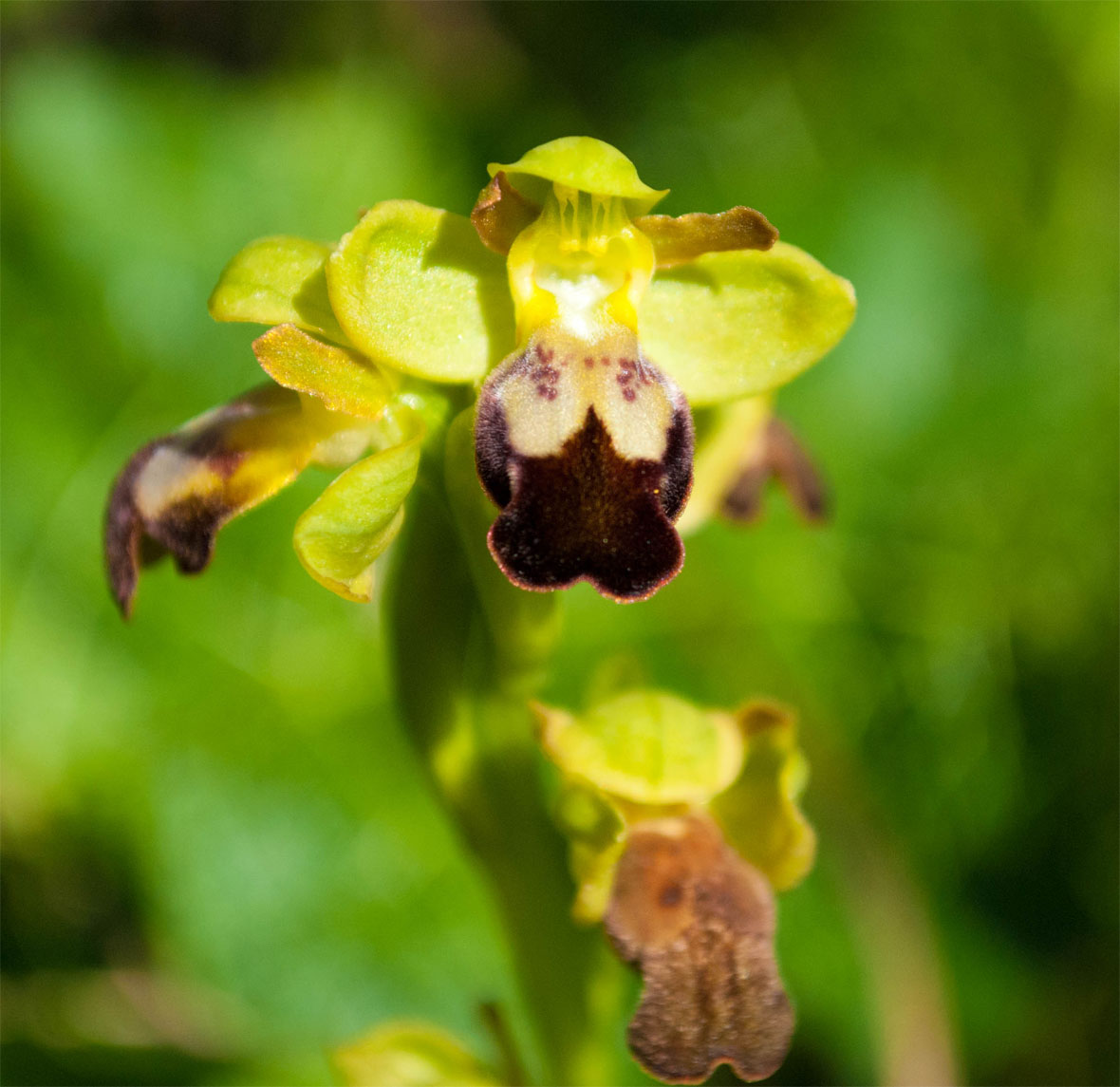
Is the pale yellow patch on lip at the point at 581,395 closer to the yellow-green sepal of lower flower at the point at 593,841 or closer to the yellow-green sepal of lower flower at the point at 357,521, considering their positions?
the yellow-green sepal of lower flower at the point at 357,521

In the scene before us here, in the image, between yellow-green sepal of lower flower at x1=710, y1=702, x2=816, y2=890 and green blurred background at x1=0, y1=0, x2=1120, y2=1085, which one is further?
green blurred background at x1=0, y1=0, x2=1120, y2=1085

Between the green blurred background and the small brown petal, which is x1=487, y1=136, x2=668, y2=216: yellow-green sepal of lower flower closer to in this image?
the small brown petal

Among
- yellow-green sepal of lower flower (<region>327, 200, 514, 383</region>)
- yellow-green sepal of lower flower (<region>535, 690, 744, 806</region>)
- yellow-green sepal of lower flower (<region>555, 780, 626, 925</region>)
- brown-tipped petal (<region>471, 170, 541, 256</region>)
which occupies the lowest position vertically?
yellow-green sepal of lower flower (<region>555, 780, 626, 925</region>)

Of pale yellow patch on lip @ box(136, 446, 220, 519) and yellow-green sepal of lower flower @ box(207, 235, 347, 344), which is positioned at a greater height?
yellow-green sepal of lower flower @ box(207, 235, 347, 344)

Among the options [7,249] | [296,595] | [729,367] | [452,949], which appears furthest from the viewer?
[7,249]

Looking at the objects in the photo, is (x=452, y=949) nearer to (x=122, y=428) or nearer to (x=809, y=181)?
(x=122, y=428)

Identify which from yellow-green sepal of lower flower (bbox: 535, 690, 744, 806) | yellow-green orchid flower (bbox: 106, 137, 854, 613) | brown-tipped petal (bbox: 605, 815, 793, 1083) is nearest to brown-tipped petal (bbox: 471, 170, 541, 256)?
yellow-green orchid flower (bbox: 106, 137, 854, 613)

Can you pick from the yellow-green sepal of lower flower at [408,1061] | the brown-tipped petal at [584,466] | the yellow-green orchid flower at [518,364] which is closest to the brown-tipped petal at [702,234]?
the yellow-green orchid flower at [518,364]

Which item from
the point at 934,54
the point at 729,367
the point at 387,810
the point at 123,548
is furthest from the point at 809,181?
the point at 123,548
